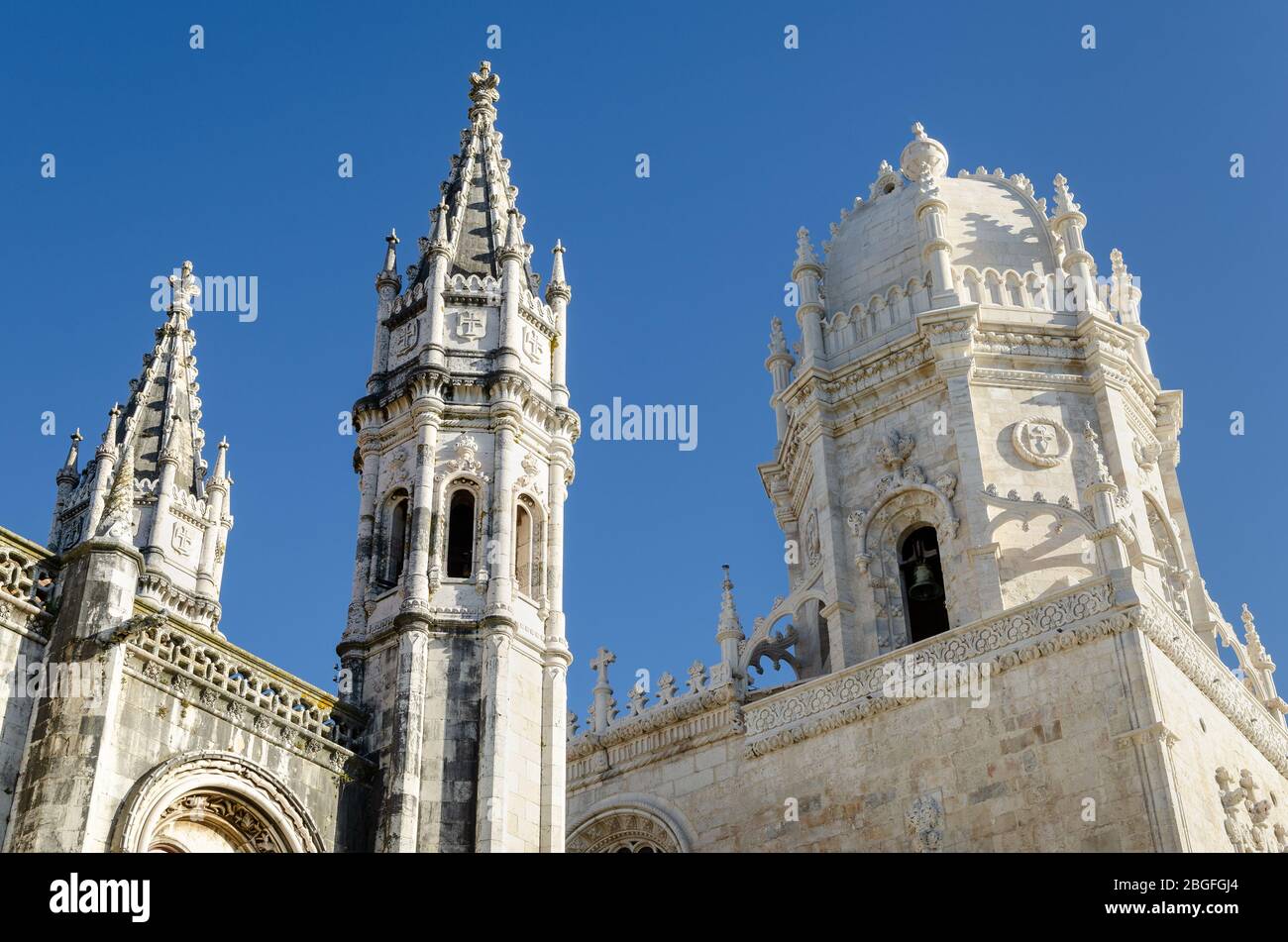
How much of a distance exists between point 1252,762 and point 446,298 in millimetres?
15383

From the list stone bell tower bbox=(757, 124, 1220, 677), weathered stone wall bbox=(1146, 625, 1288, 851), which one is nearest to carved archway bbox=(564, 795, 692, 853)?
stone bell tower bbox=(757, 124, 1220, 677)

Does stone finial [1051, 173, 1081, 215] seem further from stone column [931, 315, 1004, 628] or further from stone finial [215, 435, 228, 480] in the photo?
stone finial [215, 435, 228, 480]

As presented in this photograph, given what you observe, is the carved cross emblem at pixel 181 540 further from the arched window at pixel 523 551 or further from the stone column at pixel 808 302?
the stone column at pixel 808 302

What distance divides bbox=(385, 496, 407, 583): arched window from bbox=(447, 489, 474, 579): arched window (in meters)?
0.65

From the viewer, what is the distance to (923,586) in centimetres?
2967

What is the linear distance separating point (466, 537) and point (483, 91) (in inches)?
353

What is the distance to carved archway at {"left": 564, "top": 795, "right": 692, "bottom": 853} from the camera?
1136 inches

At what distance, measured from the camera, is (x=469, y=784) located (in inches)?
786

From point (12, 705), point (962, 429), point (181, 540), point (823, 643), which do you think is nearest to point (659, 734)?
point (823, 643)

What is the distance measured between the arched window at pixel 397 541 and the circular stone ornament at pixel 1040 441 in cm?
1222
